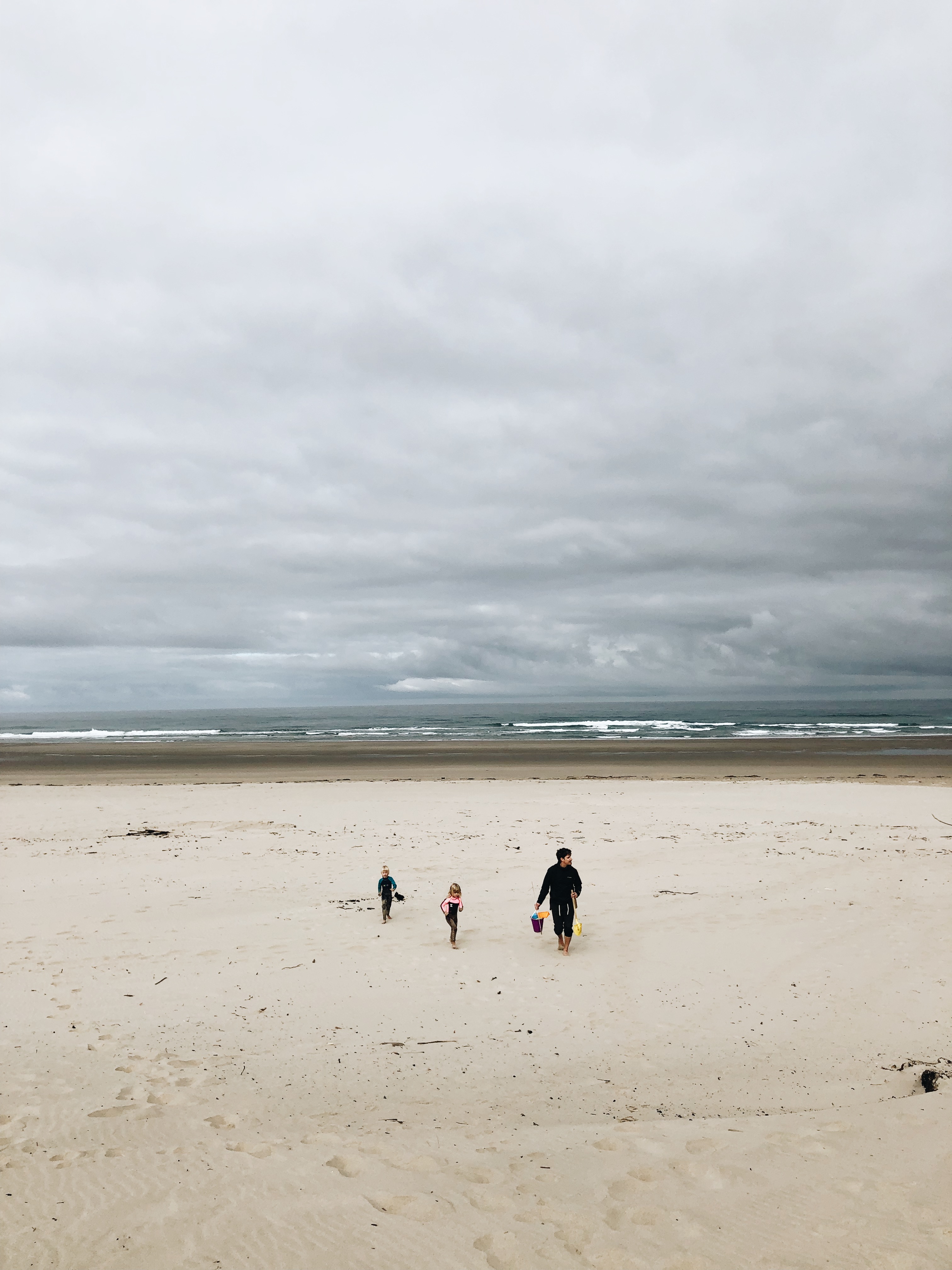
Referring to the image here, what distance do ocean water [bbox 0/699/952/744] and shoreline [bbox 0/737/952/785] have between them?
5767 millimetres

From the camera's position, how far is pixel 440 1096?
21.7 feet

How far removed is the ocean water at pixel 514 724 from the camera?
6981cm

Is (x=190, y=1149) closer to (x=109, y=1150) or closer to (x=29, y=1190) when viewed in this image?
(x=109, y=1150)

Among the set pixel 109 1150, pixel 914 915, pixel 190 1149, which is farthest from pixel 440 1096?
pixel 914 915

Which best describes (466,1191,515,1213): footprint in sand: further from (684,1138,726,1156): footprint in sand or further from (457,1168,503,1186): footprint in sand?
(684,1138,726,1156): footprint in sand

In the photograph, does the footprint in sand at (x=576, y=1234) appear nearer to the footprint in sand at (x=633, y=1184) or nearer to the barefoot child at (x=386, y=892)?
the footprint in sand at (x=633, y=1184)

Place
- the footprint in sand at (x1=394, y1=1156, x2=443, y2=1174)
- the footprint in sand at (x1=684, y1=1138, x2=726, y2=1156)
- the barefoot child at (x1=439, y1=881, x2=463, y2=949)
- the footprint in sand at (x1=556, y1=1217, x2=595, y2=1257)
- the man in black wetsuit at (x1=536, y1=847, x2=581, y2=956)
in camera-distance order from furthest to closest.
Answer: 1. the barefoot child at (x1=439, y1=881, x2=463, y2=949)
2. the man in black wetsuit at (x1=536, y1=847, x2=581, y2=956)
3. the footprint in sand at (x1=684, y1=1138, x2=726, y2=1156)
4. the footprint in sand at (x1=394, y1=1156, x2=443, y2=1174)
5. the footprint in sand at (x1=556, y1=1217, x2=595, y2=1257)

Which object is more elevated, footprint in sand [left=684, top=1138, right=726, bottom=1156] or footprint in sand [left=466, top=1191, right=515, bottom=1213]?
footprint in sand [left=466, top=1191, right=515, bottom=1213]

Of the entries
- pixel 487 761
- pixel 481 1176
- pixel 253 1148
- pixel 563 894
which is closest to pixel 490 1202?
pixel 481 1176

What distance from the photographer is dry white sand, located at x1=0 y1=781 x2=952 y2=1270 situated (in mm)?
4672

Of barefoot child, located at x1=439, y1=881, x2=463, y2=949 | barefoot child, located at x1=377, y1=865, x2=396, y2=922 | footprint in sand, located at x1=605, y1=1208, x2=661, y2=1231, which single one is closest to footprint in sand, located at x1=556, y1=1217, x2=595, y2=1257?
footprint in sand, located at x1=605, y1=1208, x2=661, y2=1231

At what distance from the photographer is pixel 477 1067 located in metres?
7.20

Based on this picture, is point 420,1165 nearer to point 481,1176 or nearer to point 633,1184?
point 481,1176

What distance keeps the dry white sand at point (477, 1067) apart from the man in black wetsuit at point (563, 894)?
1.64 ft
